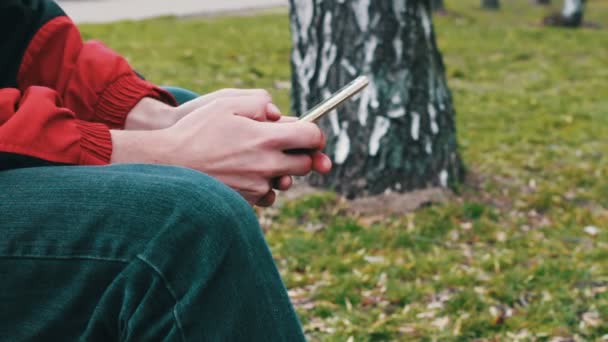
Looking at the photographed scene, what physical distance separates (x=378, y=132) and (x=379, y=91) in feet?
0.66

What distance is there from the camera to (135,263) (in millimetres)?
1209

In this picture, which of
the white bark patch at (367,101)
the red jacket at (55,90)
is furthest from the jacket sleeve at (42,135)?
the white bark patch at (367,101)

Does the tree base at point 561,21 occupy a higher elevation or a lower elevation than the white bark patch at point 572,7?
lower

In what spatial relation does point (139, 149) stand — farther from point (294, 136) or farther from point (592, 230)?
point (592, 230)

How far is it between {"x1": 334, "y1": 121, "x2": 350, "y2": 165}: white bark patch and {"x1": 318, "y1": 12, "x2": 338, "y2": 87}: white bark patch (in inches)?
10.4

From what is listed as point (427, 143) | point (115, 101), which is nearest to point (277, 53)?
point (427, 143)

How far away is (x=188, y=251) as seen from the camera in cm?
122

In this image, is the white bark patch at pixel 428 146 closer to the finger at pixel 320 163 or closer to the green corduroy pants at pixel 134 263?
the finger at pixel 320 163

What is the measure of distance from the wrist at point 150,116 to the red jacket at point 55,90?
2cm

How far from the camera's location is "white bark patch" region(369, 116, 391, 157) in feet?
13.3

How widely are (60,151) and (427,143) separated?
2.90 metres

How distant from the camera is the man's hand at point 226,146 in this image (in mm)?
1533

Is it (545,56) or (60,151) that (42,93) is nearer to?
(60,151)

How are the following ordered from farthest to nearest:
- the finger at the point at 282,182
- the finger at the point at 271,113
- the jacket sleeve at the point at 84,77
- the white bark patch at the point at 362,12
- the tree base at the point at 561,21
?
the tree base at the point at 561,21 → the white bark patch at the point at 362,12 → the jacket sleeve at the point at 84,77 → the finger at the point at 271,113 → the finger at the point at 282,182
